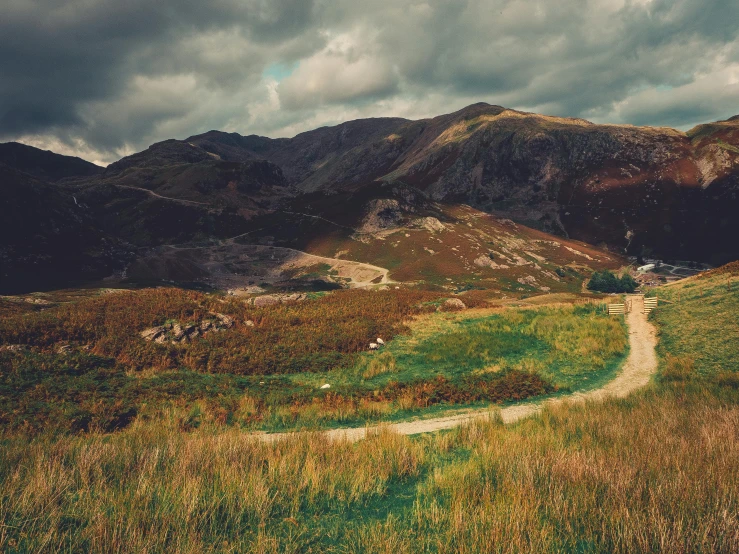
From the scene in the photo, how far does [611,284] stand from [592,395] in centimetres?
8402

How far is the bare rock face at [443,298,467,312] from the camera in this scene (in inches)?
1418

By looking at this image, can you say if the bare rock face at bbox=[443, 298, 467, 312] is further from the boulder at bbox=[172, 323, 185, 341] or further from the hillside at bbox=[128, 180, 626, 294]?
the hillside at bbox=[128, 180, 626, 294]

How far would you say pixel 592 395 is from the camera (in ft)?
50.6

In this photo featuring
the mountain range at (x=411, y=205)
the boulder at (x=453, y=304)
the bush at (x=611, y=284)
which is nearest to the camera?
the boulder at (x=453, y=304)

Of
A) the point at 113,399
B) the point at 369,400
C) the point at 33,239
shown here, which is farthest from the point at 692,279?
the point at 33,239

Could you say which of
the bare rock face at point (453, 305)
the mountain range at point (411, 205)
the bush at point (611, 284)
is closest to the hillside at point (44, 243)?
the mountain range at point (411, 205)

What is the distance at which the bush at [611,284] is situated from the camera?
85062mm

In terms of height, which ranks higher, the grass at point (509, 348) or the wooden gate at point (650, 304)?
the wooden gate at point (650, 304)

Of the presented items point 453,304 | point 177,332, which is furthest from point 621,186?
point 177,332

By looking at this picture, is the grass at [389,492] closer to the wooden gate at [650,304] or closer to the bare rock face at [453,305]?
the wooden gate at [650,304]

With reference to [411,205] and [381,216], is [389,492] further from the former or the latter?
[411,205]

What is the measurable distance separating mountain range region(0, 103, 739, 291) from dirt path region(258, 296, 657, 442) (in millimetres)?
62576

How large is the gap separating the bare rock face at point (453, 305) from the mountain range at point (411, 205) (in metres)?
47.6

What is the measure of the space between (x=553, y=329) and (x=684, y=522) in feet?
73.9
